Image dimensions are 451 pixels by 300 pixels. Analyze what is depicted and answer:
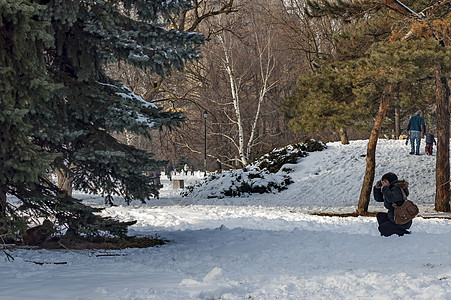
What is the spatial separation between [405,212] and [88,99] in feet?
19.6

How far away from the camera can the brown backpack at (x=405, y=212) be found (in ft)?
31.9

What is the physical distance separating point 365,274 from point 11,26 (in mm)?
5930

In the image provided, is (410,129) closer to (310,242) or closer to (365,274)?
(310,242)

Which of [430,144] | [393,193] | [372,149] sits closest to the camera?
[393,193]

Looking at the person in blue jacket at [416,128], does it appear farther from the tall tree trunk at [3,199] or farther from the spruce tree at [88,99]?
the tall tree trunk at [3,199]

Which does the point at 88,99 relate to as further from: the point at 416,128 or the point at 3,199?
the point at 416,128

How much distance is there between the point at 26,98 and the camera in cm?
746

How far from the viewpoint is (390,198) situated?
9.81 m

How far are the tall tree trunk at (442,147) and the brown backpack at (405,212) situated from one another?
Result: 864 cm

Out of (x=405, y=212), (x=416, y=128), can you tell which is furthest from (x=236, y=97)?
(x=405, y=212)

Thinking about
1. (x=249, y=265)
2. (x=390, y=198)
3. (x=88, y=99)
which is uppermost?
(x=88, y=99)

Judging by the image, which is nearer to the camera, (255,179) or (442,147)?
(442,147)

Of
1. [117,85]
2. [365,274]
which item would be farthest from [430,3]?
[365,274]

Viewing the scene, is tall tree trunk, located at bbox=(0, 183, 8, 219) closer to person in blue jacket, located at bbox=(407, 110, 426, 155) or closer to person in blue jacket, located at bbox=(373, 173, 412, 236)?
person in blue jacket, located at bbox=(373, 173, 412, 236)
